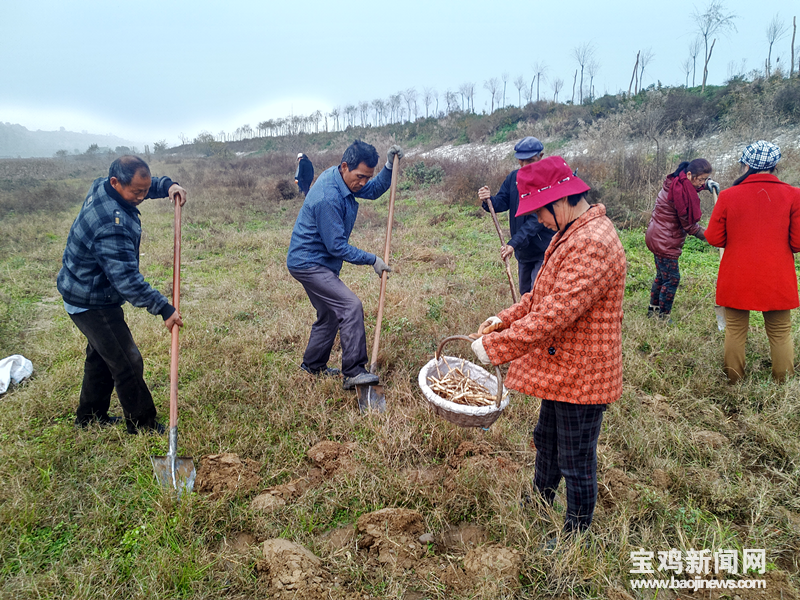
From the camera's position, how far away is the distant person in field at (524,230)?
4055 mm

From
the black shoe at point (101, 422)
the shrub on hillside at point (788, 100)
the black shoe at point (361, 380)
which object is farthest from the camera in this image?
the shrub on hillside at point (788, 100)

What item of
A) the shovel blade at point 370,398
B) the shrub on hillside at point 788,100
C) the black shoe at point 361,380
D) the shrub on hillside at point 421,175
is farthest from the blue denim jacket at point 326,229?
the shrub on hillside at point 788,100

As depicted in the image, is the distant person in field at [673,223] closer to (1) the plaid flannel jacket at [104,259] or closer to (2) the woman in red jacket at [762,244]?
(2) the woman in red jacket at [762,244]

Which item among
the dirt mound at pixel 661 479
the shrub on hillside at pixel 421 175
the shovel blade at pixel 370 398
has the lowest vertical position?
the dirt mound at pixel 661 479

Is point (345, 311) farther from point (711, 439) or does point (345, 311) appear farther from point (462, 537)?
point (711, 439)

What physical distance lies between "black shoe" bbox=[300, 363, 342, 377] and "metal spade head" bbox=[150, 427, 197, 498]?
137 cm

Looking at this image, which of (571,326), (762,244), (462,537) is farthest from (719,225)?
(462,537)

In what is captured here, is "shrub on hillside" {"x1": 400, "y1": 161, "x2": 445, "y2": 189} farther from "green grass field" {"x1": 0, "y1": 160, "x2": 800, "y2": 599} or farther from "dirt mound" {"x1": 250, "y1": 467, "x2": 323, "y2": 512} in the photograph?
"dirt mound" {"x1": 250, "y1": 467, "x2": 323, "y2": 512}

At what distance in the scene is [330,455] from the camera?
10.0 ft

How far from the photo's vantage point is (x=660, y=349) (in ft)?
14.5

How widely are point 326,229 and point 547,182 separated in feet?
6.84

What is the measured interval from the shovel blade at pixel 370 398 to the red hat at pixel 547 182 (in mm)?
2161

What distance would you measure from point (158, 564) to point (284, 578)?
0.61 metres

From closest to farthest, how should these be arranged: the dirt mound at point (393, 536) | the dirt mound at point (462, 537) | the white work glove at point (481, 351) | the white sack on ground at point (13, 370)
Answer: the white work glove at point (481, 351), the dirt mound at point (393, 536), the dirt mound at point (462, 537), the white sack on ground at point (13, 370)
